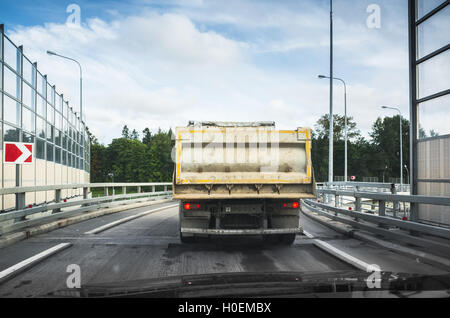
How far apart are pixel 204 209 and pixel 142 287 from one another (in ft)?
13.3

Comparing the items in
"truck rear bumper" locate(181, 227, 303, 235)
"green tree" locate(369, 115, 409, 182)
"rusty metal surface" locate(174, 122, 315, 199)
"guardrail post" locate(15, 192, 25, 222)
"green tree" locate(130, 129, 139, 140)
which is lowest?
"truck rear bumper" locate(181, 227, 303, 235)

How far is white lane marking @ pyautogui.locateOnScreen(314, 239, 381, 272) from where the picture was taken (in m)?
5.80

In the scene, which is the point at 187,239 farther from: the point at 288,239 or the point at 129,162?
the point at 129,162

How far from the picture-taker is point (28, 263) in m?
5.81

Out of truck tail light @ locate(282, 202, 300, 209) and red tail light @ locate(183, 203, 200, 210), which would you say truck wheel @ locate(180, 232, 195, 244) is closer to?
red tail light @ locate(183, 203, 200, 210)

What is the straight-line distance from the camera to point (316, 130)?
319ft

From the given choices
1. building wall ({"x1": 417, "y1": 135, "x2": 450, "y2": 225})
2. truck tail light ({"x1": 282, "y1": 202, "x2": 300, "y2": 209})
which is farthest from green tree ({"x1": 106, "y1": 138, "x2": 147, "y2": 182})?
truck tail light ({"x1": 282, "y1": 202, "x2": 300, "y2": 209})

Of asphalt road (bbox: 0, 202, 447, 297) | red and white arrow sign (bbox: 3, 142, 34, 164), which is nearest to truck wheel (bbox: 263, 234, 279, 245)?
asphalt road (bbox: 0, 202, 447, 297)

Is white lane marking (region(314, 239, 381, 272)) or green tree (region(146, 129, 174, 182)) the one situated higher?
green tree (region(146, 129, 174, 182))

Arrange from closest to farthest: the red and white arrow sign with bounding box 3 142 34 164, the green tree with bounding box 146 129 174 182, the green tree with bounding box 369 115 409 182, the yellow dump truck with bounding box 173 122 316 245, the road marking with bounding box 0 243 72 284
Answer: the road marking with bounding box 0 243 72 284, the yellow dump truck with bounding box 173 122 316 245, the red and white arrow sign with bounding box 3 142 34 164, the green tree with bounding box 146 129 174 182, the green tree with bounding box 369 115 409 182

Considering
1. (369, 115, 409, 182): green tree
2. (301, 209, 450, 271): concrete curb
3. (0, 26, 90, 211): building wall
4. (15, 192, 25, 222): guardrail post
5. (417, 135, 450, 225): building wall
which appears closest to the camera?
(301, 209, 450, 271): concrete curb

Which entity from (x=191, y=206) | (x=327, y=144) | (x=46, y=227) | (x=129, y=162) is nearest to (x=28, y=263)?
(x=191, y=206)

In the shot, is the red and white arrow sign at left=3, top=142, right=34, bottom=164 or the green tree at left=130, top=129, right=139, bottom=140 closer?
the red and white arrow sign at left=3, top=142, right=34, bottom=164
